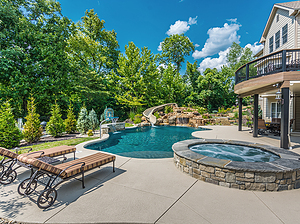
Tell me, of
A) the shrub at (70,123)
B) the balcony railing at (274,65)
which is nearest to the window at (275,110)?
the balcony railing at (274,65)

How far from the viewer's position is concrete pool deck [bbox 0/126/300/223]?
2150 millimetres

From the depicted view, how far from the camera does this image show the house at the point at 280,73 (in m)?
5.41

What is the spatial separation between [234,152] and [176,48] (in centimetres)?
2783

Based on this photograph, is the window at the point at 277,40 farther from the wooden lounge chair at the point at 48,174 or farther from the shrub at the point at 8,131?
the shrub at the point at 8,131

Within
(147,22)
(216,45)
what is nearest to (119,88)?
(147,22)

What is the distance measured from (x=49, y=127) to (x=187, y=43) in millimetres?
28444

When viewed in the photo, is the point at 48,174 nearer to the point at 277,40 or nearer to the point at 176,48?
the point at 277,40

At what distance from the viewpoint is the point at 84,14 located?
20047 millimetres

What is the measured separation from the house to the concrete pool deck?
4.14m

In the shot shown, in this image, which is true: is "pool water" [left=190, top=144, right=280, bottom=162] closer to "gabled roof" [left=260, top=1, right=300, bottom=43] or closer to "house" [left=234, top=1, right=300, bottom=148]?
"house" [left=234, top=1, right=300, bottom=148]

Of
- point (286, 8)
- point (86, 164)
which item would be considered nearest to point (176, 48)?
point (286, 8)

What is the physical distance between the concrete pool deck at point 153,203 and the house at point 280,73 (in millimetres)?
4137

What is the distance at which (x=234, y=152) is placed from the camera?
4992mm

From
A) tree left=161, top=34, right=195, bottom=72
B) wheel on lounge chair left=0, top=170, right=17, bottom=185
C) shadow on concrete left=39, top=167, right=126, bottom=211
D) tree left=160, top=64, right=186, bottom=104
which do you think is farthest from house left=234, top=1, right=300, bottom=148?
tree left=161, top=34, right=195, bottom=72
